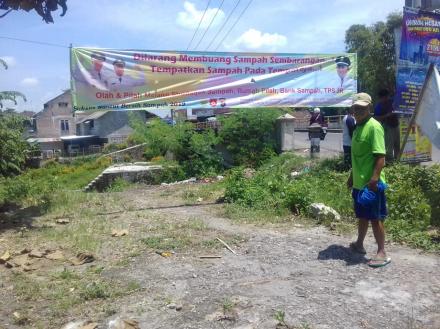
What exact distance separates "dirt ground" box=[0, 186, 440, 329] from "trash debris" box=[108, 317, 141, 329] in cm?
7

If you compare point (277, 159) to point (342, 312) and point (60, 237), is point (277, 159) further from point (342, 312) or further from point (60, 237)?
point (342, 312)

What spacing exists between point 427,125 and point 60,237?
5286 millimetres

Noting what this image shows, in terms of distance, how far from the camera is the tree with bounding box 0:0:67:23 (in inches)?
166

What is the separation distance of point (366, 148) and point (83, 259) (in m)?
3.46

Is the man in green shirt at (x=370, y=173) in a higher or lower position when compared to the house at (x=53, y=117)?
lower

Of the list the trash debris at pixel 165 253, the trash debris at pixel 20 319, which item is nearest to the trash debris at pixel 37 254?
the trash debris at pixel 165 253

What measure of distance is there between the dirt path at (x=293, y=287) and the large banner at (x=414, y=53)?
375 centimetres

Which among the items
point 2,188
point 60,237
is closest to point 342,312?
point 60,237

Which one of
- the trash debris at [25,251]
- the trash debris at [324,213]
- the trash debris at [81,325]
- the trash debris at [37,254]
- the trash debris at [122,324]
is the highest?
the trash debris at [324,213]

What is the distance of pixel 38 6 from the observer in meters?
4.30

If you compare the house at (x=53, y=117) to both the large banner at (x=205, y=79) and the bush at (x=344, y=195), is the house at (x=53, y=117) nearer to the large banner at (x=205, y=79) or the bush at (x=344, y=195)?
the large banner at (x=205, y=79)

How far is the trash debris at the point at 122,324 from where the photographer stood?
12.1 ft

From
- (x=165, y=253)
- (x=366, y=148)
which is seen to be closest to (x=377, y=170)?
(x=366, y=148)

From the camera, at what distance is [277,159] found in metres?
12.1
